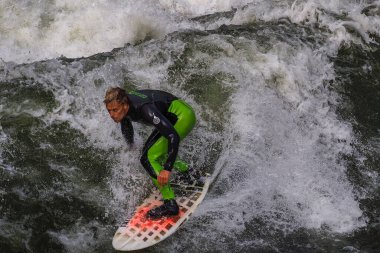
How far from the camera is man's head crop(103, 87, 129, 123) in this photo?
4.45 metres

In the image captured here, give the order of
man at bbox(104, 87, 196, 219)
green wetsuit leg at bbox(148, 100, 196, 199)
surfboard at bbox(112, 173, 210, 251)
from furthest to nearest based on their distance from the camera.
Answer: green wetsuit leg at bbox(148, 100, 196, 199) < surfboard at bbox(112, 173, 210, 251) < man at bbox(104, 87, 196, 219)

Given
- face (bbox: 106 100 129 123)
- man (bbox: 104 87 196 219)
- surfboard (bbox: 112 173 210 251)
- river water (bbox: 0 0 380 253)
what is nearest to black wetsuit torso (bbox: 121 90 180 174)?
man (bbox: 104 87 196 219)

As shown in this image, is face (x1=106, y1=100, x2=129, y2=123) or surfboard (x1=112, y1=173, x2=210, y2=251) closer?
face (x1=106, y1=100, x2=129, y2=123)

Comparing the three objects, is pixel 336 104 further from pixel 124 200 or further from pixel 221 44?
pixel 124 200

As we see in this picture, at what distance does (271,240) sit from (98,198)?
2.03 m

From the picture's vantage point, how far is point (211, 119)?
6324mm

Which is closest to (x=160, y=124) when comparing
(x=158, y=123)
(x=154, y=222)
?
(x=158, y=123)

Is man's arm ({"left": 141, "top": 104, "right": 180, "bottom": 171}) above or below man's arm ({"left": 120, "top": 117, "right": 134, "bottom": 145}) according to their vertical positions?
above

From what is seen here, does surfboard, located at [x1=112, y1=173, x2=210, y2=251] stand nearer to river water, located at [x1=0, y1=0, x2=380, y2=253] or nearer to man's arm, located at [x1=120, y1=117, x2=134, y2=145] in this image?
river water, located at [x1=0, y1=0, x2=380, y2=253]

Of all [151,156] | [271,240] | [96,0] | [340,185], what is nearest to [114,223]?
[151,156]

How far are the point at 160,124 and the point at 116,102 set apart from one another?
488 millimetres

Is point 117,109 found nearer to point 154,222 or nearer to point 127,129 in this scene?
point 127,129

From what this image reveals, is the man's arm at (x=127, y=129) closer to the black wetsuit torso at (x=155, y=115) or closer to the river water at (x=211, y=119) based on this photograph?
the black wetsuit torso at (x=155, y=115)

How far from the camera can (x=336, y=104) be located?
6344 millimetres
